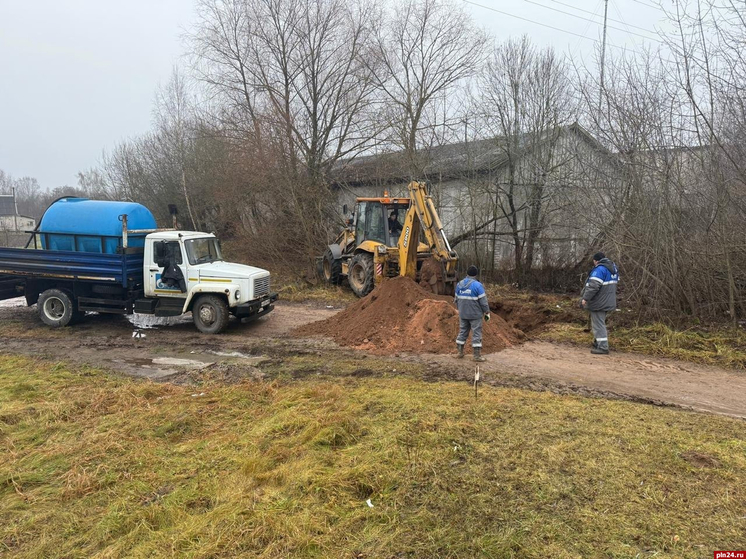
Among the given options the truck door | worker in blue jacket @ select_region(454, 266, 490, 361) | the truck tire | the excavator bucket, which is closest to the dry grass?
the truck tire

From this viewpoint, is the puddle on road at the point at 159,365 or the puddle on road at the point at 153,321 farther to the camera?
the puddle on road at the point at 153,321

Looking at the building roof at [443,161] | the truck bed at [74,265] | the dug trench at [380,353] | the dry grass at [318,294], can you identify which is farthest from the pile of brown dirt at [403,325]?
the building roof at [443,161]

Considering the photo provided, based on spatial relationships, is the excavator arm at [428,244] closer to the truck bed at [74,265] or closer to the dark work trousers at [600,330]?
the dark work trousers at [600,330]

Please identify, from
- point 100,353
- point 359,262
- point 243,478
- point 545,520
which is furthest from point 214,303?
point 545,520

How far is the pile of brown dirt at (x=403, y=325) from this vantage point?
894 cm

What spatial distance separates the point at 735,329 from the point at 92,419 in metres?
10.4

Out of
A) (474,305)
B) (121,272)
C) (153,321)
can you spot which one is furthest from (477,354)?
(153,321)

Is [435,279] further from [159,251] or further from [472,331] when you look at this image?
[159,251]

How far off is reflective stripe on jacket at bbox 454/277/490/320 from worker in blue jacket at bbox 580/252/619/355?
2043 millimetres

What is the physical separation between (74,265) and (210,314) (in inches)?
126

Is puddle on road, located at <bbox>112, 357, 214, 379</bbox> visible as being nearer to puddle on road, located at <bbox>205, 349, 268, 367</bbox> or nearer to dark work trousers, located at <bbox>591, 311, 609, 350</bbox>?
puddle on road, located at <bbox>205, 349, 268, 367</bbox>

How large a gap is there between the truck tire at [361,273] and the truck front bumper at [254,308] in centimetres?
293

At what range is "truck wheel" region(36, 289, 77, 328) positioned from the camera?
10.9 meters

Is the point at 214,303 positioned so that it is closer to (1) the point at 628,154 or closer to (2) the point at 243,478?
(2) the point at 243,478
